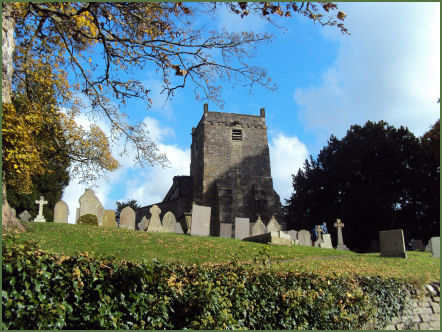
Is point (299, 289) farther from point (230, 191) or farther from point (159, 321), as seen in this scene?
point (230, 191)

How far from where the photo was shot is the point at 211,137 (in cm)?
3359

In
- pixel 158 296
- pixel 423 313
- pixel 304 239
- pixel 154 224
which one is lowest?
pixel 423 313

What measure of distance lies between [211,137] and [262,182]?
612cm

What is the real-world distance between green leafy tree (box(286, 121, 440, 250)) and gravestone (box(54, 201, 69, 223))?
20184 millimetres

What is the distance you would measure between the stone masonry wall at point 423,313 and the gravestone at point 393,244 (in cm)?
540

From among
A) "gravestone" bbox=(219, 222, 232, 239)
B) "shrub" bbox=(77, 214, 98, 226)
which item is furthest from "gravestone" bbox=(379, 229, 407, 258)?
"shrub" bbox=(77, 214, 98, 226)

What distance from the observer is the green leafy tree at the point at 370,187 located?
27016 millimetres

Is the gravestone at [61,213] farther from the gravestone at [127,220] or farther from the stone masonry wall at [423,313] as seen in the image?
the stone masonry wall at [423,313]

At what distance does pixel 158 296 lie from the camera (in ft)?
14.0

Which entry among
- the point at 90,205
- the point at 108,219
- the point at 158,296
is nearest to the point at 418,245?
the point at 108,219

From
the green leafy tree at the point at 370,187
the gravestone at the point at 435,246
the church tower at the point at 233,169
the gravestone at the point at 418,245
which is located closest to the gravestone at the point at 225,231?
the gravestone at the point at 435,246

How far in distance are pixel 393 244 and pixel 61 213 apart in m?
13.6

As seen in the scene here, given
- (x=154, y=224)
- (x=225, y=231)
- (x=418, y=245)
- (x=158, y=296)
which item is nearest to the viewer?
(x=158, y=296)

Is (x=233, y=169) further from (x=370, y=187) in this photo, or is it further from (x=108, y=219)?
(x=108, y=219)
